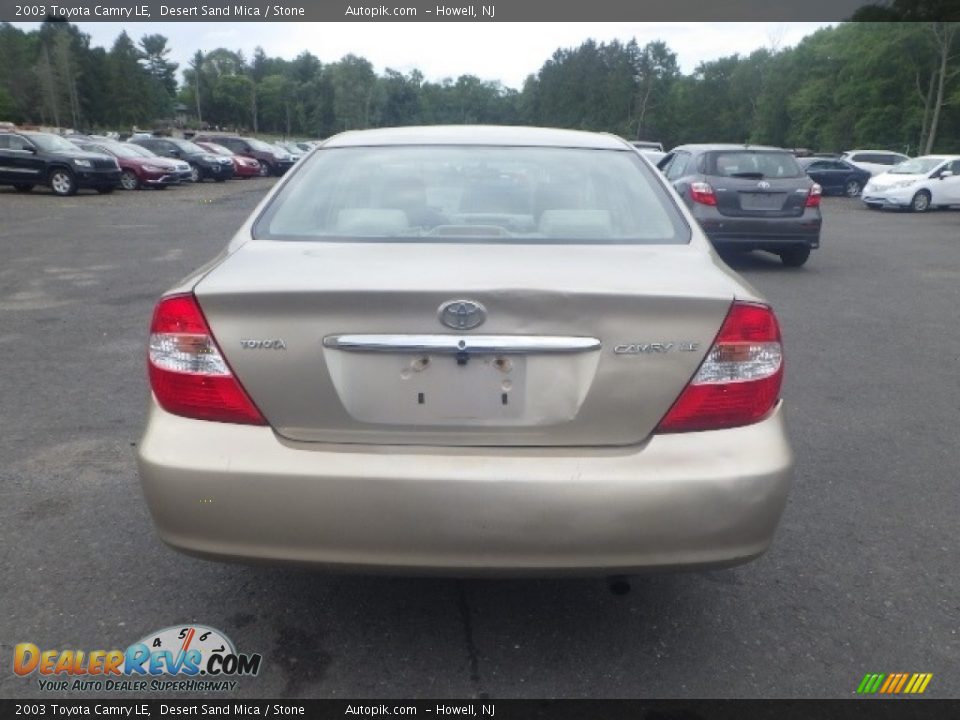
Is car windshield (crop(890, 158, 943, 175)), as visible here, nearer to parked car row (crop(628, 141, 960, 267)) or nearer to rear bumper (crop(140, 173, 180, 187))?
parked car row (crop(628, 141, 960, 267))

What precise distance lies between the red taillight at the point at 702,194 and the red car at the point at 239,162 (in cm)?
2707

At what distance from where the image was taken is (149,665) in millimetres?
2605

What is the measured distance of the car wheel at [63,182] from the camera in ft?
74.5

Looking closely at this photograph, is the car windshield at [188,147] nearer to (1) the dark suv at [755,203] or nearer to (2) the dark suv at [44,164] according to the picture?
(2) the dark suv at [44,164]

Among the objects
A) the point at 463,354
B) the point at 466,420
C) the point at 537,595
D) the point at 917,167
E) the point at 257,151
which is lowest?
the point at 257,151

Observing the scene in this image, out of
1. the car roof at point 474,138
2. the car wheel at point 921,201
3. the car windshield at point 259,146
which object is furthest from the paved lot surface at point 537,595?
the car windshield at point 259,146

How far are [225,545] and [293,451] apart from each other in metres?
0.33

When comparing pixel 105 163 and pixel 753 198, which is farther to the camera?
pixel 105 163

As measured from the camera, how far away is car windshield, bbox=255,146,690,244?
2934 millimetres

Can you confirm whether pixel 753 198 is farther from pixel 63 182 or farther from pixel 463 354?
pixel 63 182

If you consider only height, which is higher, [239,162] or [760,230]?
[760,230]

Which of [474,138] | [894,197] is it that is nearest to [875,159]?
[894,197]

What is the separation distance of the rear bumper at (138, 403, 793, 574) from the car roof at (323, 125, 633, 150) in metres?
1.67

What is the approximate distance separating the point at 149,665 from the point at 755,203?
10023 millimetres
